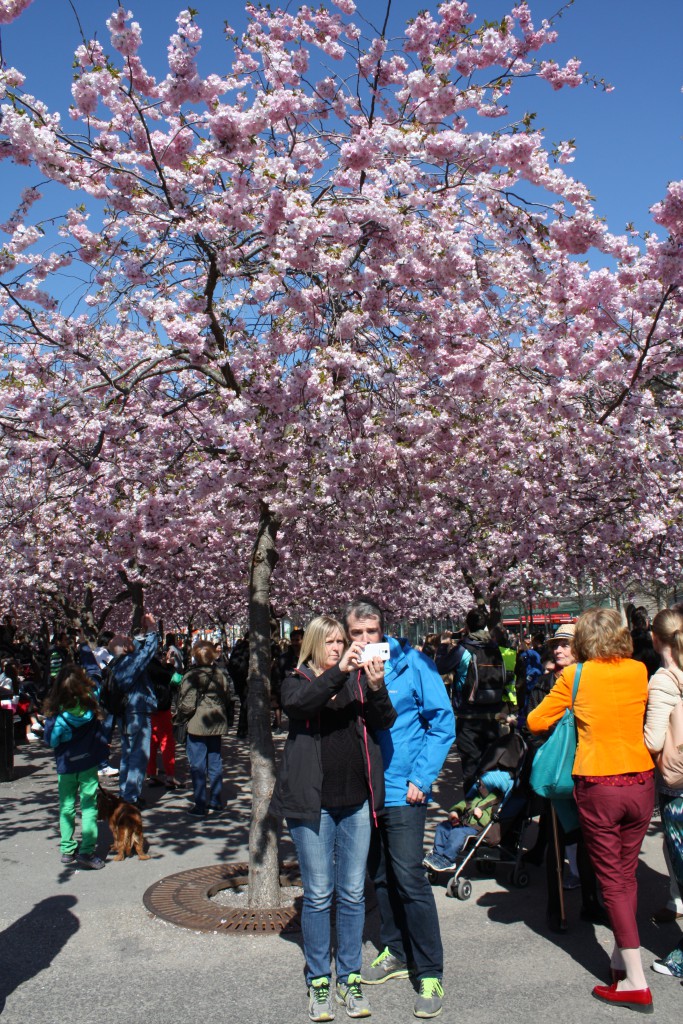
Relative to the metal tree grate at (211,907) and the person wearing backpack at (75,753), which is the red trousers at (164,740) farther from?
the metal tree grate at (211,907)

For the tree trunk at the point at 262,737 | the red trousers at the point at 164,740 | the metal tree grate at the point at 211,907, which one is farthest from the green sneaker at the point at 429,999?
the red trousers at the point at 164,740

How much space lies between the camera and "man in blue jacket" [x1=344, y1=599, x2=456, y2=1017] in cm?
461

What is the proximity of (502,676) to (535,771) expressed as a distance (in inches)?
163

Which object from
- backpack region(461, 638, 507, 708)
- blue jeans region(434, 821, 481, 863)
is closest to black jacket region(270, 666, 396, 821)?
blue jeans region(434, 821, 481, 863)

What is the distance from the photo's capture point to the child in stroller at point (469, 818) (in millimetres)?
6742

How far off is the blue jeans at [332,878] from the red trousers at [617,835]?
3.98ft

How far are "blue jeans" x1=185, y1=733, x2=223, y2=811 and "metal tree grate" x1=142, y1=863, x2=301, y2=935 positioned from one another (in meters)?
2.10

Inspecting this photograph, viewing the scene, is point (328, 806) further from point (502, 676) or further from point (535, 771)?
point (502, 676)

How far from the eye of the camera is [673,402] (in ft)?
36.6

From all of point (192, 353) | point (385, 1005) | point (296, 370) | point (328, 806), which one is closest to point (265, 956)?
point (385, 1005)

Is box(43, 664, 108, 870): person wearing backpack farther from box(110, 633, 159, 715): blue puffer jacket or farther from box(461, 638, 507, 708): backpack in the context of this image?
box(461, 638, 507, 708): backpack

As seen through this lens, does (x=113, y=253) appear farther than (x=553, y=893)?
Yes

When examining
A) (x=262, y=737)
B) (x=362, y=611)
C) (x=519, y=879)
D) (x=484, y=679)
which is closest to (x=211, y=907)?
(x=262, y=737)

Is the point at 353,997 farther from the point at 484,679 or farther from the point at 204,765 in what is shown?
the point at 204,765
